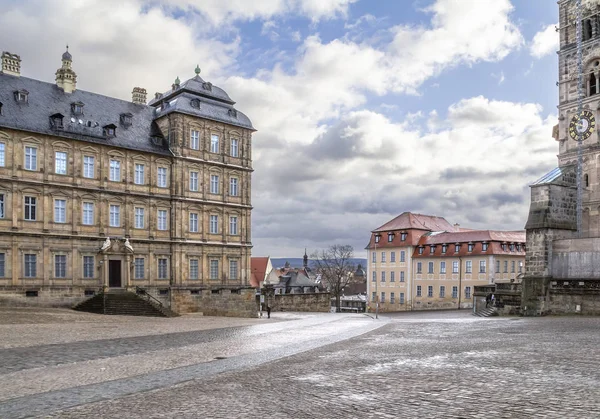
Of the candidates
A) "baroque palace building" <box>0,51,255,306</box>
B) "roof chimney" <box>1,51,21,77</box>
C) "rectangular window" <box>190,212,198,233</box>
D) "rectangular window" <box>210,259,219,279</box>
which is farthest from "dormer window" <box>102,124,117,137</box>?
"rectangular window" <box>210,259,219,279</box>

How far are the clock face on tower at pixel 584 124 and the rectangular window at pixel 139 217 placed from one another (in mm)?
31002

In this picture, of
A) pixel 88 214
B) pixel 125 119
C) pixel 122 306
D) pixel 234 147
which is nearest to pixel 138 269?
pixel 122 306

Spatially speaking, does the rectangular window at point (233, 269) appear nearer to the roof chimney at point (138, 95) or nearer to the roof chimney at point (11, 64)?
the roof chimney at point (138, 95)

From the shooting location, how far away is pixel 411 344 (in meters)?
18.4

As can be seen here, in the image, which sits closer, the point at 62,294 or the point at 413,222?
the point at 62,294

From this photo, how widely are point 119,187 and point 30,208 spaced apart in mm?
6460

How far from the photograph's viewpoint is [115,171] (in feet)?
137

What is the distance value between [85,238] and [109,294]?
14.4 feet

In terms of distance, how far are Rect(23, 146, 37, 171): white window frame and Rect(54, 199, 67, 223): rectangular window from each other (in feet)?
8.85

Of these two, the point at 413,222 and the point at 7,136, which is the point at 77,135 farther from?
the point at 413,222

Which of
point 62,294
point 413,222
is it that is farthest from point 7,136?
point 413,222

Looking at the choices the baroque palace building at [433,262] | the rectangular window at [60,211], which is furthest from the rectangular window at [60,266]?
the baroque palace building at [433,262]

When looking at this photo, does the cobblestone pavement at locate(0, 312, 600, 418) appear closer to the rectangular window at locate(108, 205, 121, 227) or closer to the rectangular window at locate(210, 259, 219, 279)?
the rectangular window at locate(108, 205, 121, 227)

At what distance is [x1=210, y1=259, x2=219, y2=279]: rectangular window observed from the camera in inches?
1857
